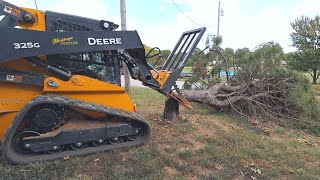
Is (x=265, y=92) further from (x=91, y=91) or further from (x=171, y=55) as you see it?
(x=91, y=91)

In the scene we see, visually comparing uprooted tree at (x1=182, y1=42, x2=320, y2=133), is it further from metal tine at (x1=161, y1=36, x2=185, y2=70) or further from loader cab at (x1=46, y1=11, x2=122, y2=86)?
loader cab at (x1=46, y1=11, x2=122, y2=86)

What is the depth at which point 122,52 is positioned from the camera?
4.58m

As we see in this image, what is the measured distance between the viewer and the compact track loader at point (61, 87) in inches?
146

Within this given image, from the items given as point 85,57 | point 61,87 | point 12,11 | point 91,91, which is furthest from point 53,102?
point 12,11

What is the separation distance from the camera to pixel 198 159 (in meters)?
4.21

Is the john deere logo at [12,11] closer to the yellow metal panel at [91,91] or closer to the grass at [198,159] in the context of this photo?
the yellow metal panel at [91,91]

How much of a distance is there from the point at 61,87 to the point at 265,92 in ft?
16.2

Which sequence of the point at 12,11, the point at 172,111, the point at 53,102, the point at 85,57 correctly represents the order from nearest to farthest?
the point at 53,102, the point at 12,11, the point at 85,57, the point at 172,111

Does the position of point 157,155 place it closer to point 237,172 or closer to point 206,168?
point 206,168

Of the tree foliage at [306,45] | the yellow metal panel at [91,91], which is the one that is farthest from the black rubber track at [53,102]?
the tree foliage at [306,45]

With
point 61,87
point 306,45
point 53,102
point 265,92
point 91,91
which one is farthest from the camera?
point 306,45

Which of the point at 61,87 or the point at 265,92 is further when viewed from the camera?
the point at 265,92

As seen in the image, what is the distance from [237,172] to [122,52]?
2382 mm

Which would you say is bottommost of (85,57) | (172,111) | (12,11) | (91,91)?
(172,111)
